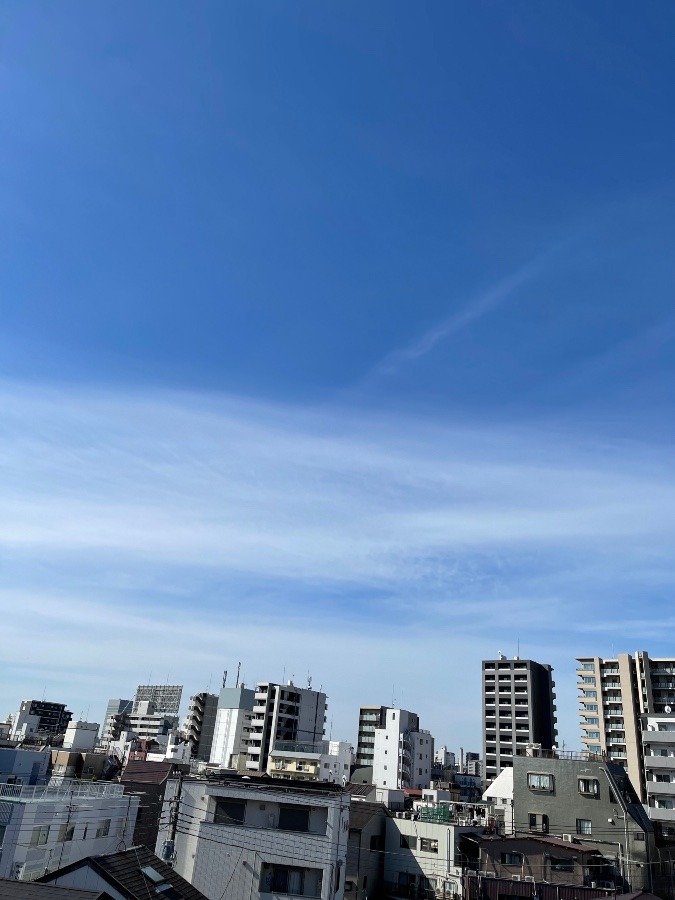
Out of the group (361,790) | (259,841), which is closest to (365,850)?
(361,790)

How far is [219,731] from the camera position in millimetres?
116812

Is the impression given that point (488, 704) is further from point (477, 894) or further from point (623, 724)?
point (477, 894)

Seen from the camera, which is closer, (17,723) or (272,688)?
(272,688)

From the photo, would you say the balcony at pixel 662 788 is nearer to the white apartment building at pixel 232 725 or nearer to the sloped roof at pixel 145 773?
the sloped roof at pixel 145 773

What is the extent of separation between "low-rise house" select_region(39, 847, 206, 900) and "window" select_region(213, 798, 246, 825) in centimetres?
1215

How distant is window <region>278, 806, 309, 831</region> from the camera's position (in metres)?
38.8

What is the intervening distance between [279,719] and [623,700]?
53.8 m

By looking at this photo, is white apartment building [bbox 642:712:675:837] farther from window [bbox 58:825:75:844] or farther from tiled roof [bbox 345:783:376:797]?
window [bbox 58:825:75:844]

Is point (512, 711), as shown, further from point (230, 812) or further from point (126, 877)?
point (126, 877)

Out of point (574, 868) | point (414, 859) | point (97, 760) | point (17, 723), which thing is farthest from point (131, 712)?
point (574, 868)

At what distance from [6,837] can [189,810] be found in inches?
420

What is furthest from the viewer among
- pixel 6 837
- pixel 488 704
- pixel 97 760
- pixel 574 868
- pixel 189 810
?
pixel 488 704

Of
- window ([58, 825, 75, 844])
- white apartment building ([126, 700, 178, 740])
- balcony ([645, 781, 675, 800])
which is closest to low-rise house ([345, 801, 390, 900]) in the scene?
window ([58, 825, 75, 844])

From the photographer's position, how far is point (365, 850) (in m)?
50.7
